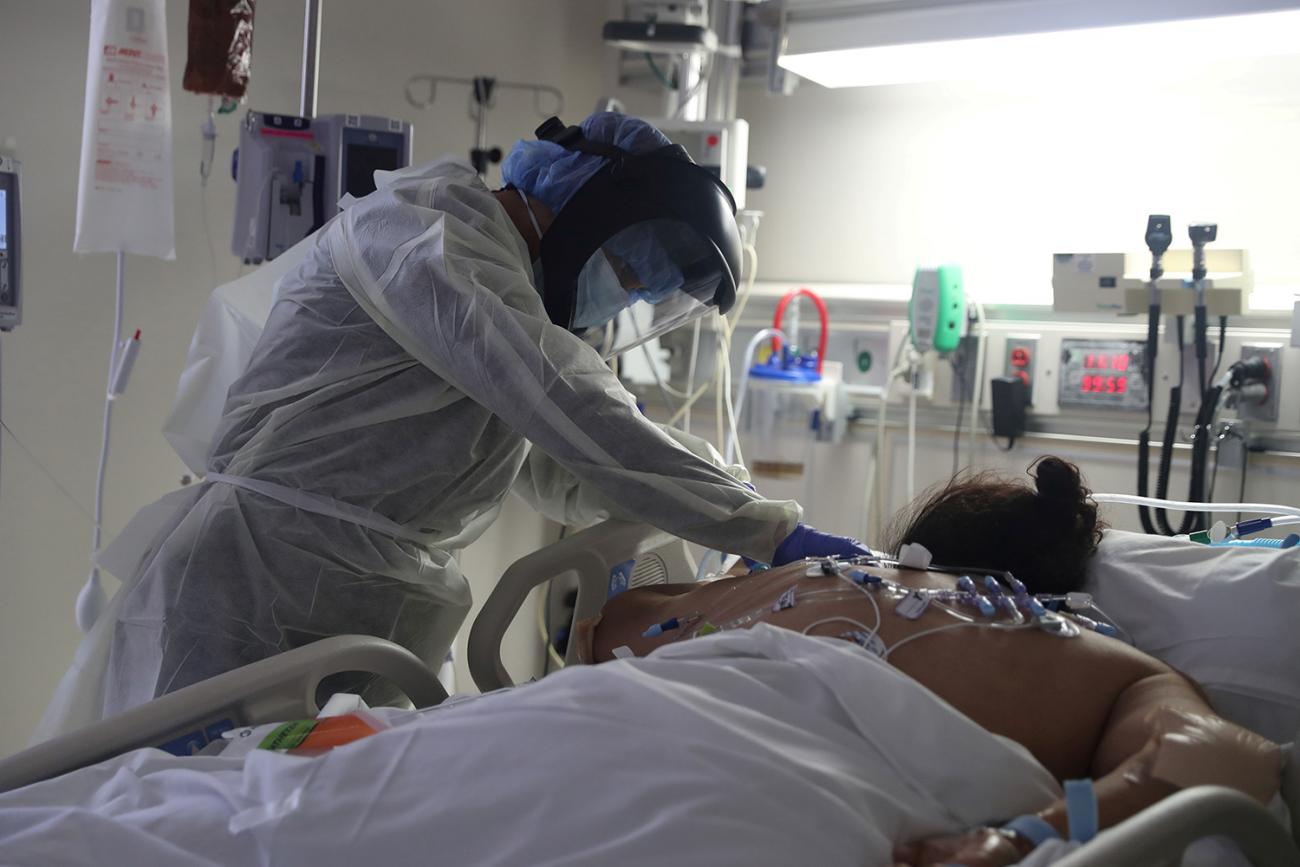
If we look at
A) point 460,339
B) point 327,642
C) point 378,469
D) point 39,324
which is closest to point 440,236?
point 460,339

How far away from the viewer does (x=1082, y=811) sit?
0.88m

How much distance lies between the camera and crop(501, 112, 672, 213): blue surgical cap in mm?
1698

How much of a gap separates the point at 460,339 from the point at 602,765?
68 centimetres

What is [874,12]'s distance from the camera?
2545mm

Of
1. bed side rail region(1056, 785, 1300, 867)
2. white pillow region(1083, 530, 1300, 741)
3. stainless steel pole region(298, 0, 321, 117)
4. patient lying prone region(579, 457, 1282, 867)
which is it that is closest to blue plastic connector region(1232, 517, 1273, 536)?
white pillow region(1083, 530, 1300, 741)

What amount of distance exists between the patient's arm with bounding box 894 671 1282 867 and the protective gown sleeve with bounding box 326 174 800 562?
56 cm

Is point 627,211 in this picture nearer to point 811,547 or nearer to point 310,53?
point 811,547

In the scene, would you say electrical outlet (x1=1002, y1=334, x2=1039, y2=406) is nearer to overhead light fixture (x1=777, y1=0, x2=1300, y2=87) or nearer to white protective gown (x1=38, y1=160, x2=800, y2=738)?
overhead light fixture (x1=777, y1=0, x2=1300, y2=87)

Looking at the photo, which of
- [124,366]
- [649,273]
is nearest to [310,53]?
[124,366]

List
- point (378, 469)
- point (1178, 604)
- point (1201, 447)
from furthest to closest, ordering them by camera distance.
→ point (1201, 447) → point (378, 469) → point (1178, 604)

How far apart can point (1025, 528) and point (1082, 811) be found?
0.65 metres

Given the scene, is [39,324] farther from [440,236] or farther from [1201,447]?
[1201,447]

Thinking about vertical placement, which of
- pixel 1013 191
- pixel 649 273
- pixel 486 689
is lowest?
pixel 486 689

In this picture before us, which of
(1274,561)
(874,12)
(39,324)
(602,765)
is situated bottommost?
(602,765)
